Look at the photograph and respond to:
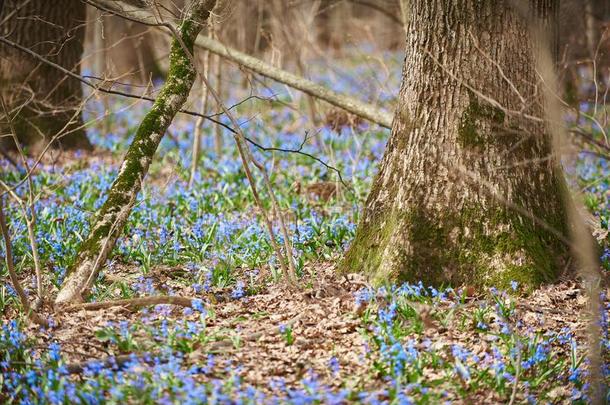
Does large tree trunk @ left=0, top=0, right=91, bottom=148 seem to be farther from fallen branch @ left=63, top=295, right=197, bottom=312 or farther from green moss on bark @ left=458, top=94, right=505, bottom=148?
green moss on bark @ left=458, top=94, right=505, bottom=148

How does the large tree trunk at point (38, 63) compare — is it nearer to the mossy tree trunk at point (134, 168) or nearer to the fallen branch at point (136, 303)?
the mossy tree trunk at point (134, 168)

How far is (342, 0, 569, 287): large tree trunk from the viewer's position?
4.89 meters

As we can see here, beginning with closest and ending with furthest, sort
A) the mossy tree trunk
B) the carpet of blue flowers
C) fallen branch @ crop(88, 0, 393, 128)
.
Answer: the carpet of blue flowers → the mossy tree trunk → fallen branch @ crop(88, 0, 393, 128)

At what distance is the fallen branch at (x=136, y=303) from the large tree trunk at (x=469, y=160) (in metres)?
1.35

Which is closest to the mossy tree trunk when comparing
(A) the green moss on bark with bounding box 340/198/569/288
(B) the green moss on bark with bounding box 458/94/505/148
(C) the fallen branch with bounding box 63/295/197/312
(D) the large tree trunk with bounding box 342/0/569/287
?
(C) the fallen branch with bounding box 63/295/197/312

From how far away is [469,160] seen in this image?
4.95 meters

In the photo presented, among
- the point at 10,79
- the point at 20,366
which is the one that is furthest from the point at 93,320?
the point at 10,79

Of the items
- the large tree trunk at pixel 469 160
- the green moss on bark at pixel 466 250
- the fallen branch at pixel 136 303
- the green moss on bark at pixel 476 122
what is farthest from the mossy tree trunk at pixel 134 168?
the green moss on bark at pixel 476 122

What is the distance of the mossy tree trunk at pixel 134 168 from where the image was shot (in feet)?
16.0

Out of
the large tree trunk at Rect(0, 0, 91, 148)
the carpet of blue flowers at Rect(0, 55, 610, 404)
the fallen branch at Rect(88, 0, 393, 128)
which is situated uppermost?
the large tree trunk at Rect(0, 0, 91, 148)

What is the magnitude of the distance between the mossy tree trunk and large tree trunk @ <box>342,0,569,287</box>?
1.67 meters

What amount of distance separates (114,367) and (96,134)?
7.69 metres

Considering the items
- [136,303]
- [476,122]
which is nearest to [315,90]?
[476,122]

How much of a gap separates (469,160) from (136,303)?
2463 mm
